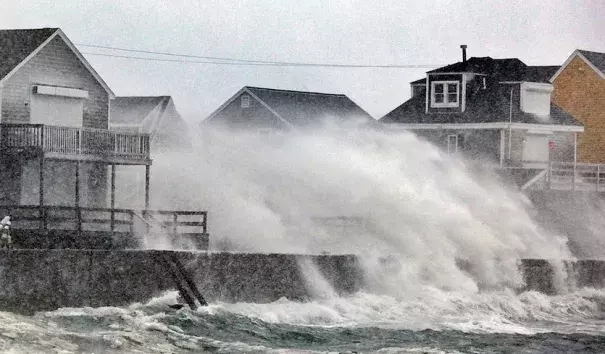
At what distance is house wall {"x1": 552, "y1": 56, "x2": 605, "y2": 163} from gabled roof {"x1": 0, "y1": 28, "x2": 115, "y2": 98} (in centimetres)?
3055

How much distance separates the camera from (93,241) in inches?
1405

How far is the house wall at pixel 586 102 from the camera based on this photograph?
67.2 meters

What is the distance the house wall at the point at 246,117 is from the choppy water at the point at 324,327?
1176 inches

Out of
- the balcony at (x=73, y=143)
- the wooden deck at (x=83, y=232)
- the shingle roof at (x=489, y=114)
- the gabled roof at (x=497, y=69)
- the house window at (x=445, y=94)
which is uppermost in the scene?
the gabled roof at (x=497, y=69)

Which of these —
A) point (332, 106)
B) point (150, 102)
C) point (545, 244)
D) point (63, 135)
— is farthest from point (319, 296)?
point (150, 102)

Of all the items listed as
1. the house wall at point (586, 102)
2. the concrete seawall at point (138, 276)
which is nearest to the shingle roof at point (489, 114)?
the house wall at point (586, 102)

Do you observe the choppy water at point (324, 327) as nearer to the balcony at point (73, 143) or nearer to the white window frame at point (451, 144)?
the balcony at point (73, 143)

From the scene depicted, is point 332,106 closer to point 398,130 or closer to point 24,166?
point 398,130

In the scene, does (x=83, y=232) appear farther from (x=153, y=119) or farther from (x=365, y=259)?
(x=153, y=119)

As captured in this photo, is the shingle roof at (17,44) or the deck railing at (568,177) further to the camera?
the deck railing at (568,177)

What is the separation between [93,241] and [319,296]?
20.2 feet

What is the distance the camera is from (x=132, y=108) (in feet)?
254

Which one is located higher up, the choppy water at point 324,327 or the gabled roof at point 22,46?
the gabled roof at point 22,46

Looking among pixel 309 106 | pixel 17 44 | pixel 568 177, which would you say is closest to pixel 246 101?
pixel 309 106
